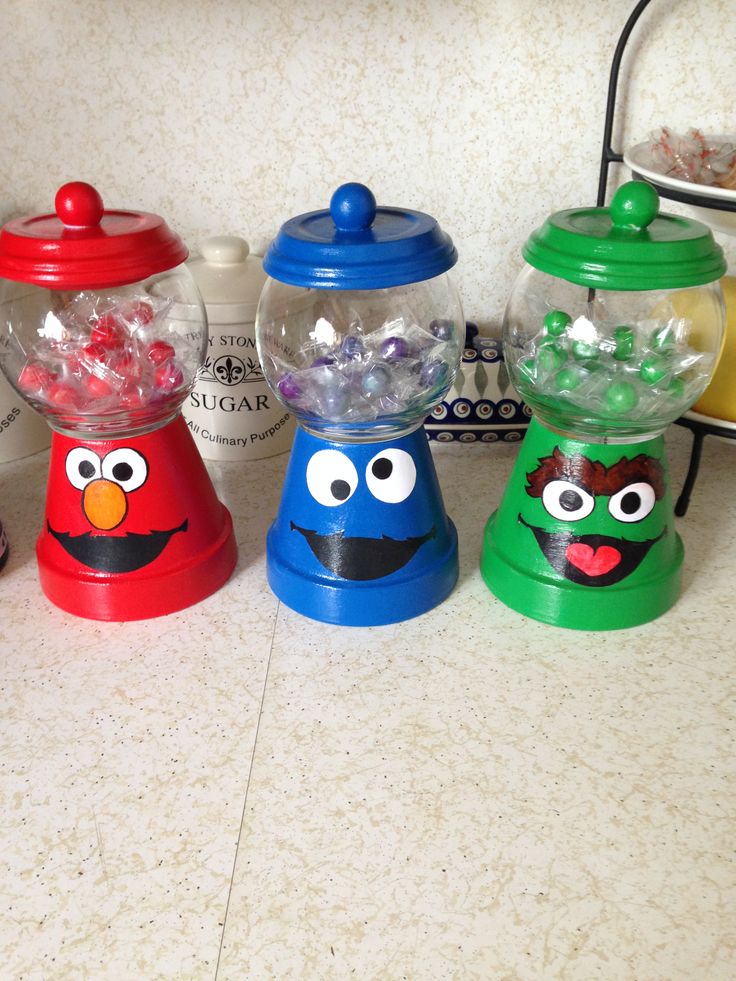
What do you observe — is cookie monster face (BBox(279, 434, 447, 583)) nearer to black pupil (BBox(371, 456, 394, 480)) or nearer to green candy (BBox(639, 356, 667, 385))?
black pupil (BBox(371, 456, 394, 480))

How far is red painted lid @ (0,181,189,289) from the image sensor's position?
0.78m

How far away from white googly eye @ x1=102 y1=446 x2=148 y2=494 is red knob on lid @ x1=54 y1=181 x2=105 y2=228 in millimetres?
221

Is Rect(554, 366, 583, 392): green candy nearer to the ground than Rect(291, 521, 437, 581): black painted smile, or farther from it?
farther from it

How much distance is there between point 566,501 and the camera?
874 mm

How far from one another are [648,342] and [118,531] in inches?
22.1

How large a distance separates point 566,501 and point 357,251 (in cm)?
32

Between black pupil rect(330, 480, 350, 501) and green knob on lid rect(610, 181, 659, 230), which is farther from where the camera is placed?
black pupil rect(330, 480, 350, 501)

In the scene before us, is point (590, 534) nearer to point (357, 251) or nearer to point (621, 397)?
point (621, 397)

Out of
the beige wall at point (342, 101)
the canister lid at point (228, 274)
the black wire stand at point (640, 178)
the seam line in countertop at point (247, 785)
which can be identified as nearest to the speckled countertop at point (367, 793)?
the seam line in countertop at point (247, 785)

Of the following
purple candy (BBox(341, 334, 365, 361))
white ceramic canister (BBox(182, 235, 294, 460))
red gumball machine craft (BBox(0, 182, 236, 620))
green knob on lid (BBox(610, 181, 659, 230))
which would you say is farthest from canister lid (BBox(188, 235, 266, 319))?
green knob on lid (BBox(610, 181, 659, 230))

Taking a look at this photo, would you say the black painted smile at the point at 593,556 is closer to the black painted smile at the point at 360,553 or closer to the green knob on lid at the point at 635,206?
the black painted smile at the point at 360,553

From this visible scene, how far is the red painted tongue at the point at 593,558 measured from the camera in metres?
0.87

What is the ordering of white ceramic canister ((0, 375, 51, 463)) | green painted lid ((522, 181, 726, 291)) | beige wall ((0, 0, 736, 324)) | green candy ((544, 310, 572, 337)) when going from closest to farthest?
green painted lid ((522, 181, 726, 291)) < green candy ((544, 310, 572, 337)) < beige wall ((0, 0, 736, 324)) < white ceramic canister ((0, 375, 51, 463))

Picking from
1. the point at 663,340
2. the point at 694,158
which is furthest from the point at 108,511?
the point at 694,158
